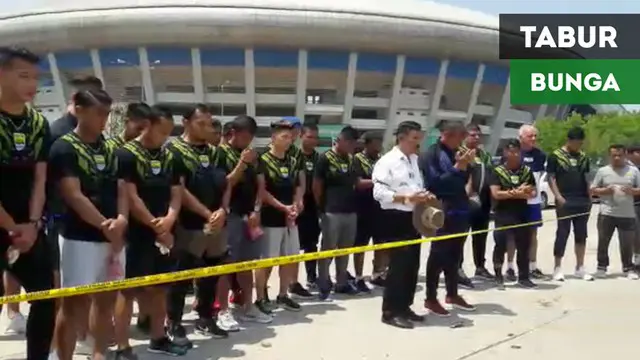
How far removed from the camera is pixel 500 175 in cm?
757

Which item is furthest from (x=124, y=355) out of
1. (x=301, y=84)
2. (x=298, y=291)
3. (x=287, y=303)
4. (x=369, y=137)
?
(x=301, y=84)

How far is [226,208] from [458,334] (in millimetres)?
2022

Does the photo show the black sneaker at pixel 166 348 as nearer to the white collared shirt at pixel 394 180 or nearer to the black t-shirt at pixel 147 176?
the black t-shirt at pixel 147 176

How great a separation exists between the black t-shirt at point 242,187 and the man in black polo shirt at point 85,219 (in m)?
1.76

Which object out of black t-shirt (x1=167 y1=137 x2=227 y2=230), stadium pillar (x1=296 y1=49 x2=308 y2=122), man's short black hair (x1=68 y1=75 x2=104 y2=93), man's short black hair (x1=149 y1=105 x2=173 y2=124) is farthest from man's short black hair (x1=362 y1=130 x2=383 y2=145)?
stadium pillar (x1=296 y1=49 x2=308 y2=122)

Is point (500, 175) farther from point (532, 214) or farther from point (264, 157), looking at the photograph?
point (264, 157)

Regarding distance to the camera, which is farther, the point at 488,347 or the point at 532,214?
the point at 532,214

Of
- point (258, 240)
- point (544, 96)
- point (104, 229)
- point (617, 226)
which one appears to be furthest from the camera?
point (544, 96)

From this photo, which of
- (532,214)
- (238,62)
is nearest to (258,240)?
(532,214)

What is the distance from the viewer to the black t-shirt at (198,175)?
4.86 metres

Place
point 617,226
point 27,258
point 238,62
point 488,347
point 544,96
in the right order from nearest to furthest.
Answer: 1. point 27,258
2. point 488,347
3. point 617,226
4. point 238,62
5. point 544,96

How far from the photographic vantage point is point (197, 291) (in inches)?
207

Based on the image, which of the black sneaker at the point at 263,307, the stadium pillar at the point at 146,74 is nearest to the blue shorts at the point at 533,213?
the black sneaker at the point at 263,307

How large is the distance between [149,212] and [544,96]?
55721 millimetres
